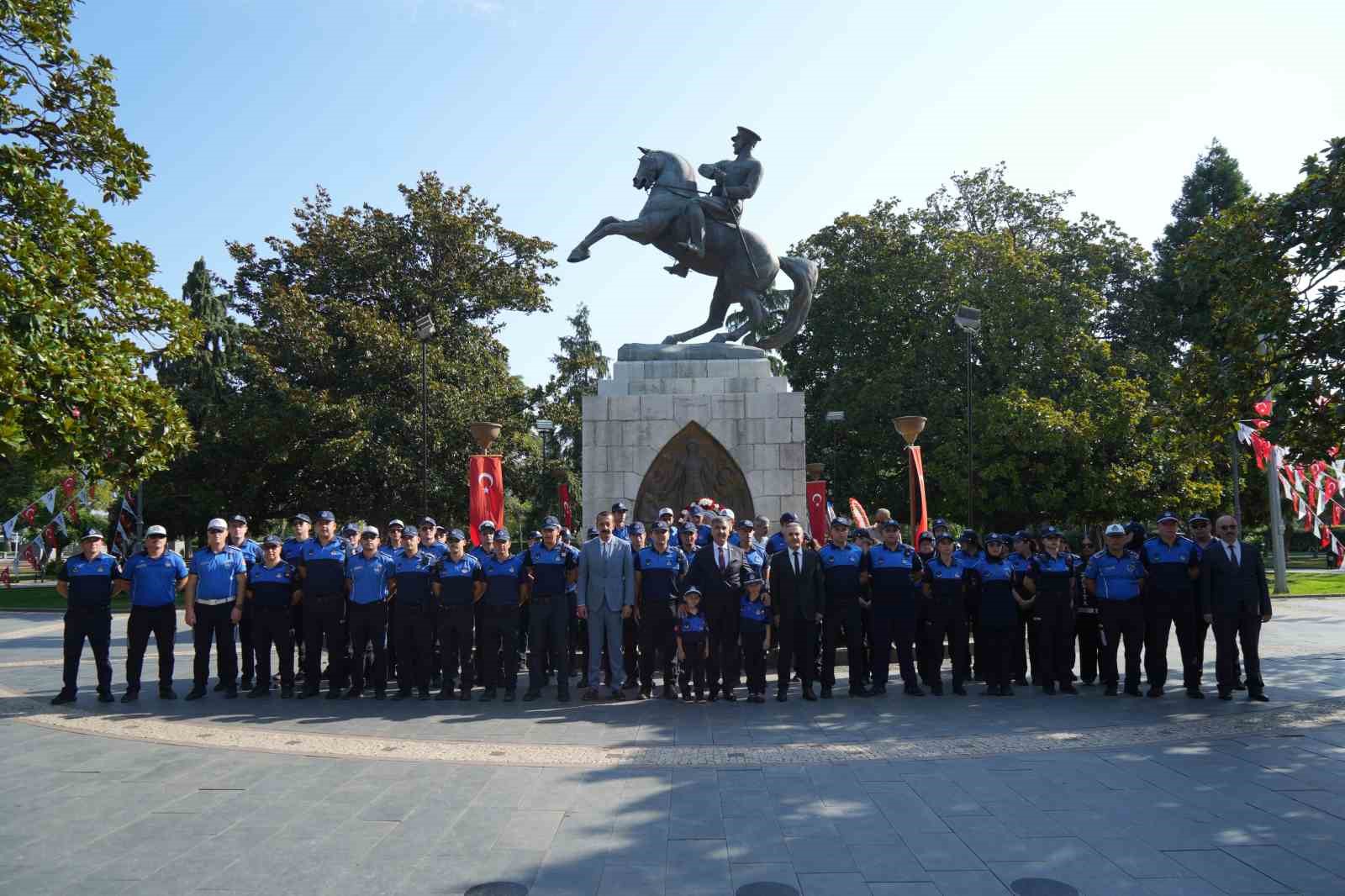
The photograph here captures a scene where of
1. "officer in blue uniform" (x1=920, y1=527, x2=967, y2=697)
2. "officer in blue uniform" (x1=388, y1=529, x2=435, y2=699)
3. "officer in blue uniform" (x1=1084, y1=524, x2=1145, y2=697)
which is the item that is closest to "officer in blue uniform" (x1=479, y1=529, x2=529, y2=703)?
"officer in blue uniform" (x1=388, y1=529, x2=435, y2=699)

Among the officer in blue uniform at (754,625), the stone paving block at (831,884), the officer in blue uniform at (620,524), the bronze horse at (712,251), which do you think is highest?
the bronze horse at (712,251)

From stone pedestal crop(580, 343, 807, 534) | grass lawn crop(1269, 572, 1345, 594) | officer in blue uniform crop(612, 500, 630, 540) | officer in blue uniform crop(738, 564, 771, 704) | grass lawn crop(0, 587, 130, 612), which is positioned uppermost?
stone pedestal crop(580, 343, 807, 534)

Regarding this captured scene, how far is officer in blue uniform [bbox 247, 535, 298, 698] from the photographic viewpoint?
30.2 feet

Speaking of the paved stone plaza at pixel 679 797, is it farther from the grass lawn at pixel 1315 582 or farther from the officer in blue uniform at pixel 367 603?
the grass lawn at pixel 1315 582

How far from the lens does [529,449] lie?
27.2 m

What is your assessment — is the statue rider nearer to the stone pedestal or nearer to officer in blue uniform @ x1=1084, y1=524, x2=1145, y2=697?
Result: the stone pedestal

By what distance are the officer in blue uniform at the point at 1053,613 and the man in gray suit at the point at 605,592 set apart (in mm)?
4121

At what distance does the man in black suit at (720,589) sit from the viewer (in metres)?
8.53

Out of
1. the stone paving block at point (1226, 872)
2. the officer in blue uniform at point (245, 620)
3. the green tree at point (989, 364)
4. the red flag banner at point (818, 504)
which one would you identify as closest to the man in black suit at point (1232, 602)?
the stone paving block at point (1226, 872)

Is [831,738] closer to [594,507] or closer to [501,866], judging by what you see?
[501,866]

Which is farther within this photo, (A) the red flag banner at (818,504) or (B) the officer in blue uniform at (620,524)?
(A) the red flag banner at (818,504)

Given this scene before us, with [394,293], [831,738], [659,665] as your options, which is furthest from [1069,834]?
[394,293]

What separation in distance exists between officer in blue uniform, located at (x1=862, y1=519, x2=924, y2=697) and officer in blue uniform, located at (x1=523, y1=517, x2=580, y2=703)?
3015mm

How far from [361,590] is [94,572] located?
8.83 ft
